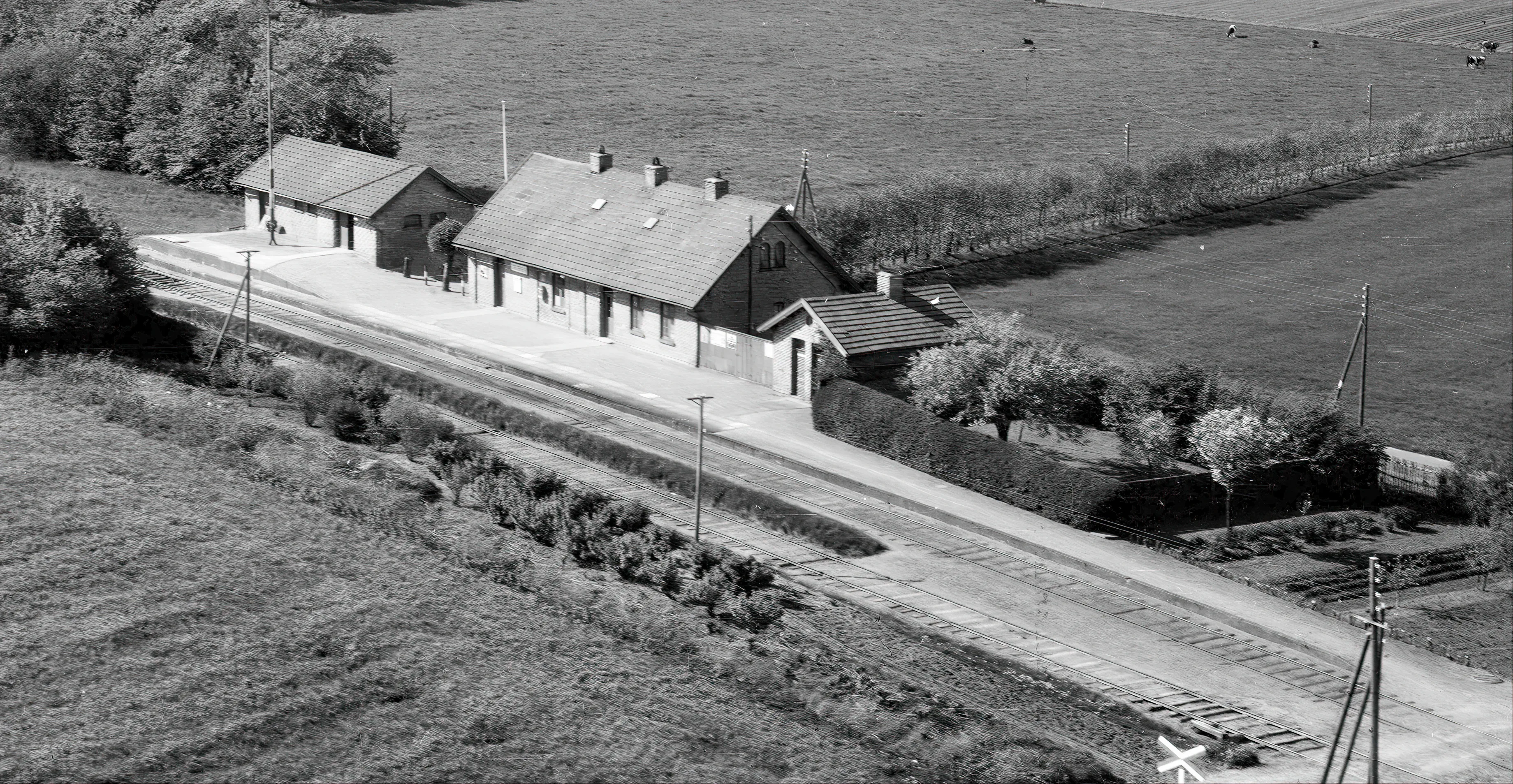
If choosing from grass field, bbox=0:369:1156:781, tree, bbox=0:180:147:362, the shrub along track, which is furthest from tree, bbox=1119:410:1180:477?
tree, bbox=0:180:147:362

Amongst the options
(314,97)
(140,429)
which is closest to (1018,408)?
(140,429)

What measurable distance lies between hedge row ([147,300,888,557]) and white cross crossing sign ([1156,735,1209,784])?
12568 mm

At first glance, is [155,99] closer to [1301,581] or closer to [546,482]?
[546,482]

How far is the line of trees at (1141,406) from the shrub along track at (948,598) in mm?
5230

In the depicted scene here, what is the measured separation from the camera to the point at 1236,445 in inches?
1710

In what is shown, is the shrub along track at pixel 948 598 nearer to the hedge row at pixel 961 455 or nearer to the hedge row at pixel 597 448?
the hedge row at pixel 597 448

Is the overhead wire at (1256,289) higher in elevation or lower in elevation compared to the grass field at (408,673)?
higher

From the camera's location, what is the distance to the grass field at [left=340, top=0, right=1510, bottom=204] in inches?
3708

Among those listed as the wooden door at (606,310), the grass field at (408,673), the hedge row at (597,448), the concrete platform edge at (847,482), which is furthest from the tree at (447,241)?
the grass field at (408,673)

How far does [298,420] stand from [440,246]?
17.3 metres

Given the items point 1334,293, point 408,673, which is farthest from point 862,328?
point 408,673

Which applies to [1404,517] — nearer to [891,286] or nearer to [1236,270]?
[1236,270]

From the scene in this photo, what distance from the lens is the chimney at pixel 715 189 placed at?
2362 inches

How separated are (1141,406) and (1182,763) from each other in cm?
2290
